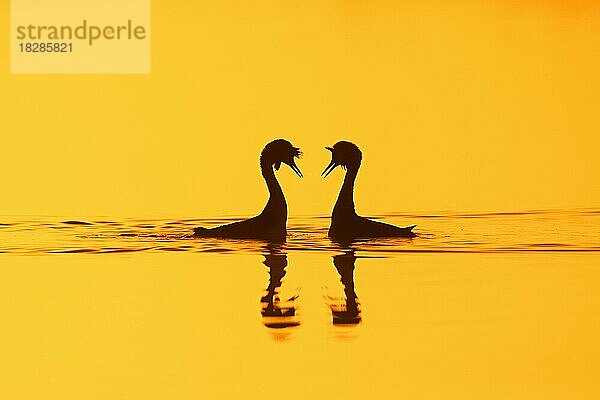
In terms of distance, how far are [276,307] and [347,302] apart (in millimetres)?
417

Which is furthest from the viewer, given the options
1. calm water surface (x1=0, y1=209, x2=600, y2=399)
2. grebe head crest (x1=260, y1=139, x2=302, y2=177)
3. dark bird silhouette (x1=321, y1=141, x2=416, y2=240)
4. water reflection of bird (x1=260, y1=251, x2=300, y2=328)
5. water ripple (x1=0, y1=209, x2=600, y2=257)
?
grebe head crest (x1=260, y1=139, x2=302, y2=177)

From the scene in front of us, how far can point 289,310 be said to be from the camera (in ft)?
31.2

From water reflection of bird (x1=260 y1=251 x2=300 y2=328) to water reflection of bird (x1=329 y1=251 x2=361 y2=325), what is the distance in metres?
0.22

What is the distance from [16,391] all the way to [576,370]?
2.40m

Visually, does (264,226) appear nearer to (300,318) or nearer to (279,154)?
(279,154)

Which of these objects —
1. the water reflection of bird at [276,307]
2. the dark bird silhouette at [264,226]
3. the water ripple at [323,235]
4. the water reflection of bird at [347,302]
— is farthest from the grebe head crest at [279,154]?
the water reflection of bird at [276,307]

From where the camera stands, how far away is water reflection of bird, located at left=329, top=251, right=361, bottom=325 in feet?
30.0

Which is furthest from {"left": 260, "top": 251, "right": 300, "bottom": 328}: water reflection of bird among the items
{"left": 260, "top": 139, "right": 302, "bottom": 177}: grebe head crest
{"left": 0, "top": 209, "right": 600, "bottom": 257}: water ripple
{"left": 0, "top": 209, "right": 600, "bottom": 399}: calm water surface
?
{"left": 260, "top": 139, "right": 302, "bottom": 177}: grebe head crest

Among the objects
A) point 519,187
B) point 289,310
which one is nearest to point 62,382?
point 289,310

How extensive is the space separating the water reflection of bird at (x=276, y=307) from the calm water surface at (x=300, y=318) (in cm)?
2

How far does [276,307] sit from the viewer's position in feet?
31.6

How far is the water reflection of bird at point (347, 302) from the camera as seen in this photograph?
913 cm

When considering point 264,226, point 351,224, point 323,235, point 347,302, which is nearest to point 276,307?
point 347,302

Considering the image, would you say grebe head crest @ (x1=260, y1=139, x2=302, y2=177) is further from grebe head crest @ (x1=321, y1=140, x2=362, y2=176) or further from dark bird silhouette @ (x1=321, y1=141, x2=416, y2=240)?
dark bird silhouette @ (x1=321, y1=141, x2=416, y2=240)
